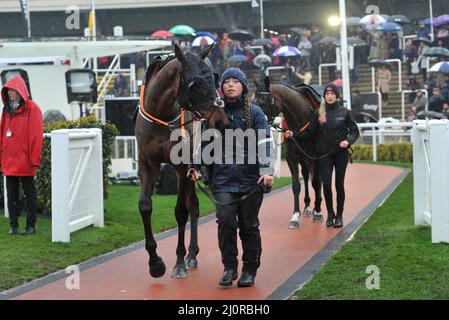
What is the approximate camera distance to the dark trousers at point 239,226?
7.97 meters

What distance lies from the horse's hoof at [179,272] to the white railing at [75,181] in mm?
2356

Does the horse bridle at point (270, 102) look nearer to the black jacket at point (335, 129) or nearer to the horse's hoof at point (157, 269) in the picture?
the black jacket at point (335, 129)

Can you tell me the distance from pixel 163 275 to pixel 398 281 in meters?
2.24

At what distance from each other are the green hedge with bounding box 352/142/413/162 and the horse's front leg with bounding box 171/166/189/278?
51.1 ft

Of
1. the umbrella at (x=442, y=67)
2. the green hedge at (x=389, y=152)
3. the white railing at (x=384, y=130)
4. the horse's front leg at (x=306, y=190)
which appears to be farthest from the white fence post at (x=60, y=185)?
the umbrella at (x=442, y=67)

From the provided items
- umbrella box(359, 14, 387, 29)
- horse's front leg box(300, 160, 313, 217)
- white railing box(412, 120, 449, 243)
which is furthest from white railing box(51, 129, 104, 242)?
umbrella box(359, 14, 387, 29)

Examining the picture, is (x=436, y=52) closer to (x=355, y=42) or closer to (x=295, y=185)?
(x=355, y=42)

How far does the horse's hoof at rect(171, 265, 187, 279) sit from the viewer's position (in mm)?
8648

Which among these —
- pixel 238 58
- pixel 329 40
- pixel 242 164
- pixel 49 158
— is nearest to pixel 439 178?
Answer: pixel 242 164

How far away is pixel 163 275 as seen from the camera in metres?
8.66

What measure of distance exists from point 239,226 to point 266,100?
4.47 meters

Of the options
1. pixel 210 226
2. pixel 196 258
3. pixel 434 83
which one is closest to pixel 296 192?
pixel 210 226
